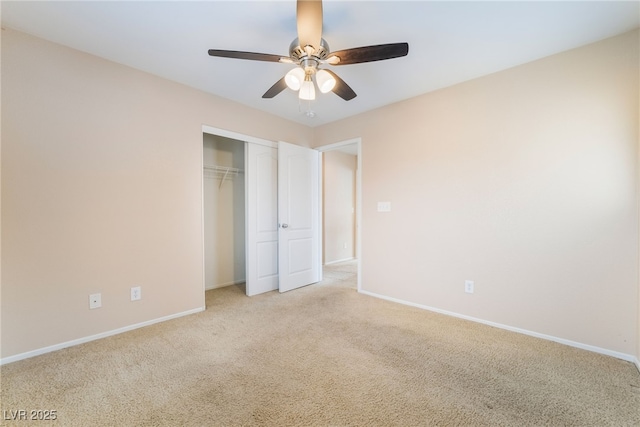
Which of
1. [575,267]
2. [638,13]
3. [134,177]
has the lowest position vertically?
[575,267]

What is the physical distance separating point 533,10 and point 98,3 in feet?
9.23

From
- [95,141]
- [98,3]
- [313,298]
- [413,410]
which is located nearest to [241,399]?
[413,410]

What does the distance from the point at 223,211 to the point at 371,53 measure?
3.00 m

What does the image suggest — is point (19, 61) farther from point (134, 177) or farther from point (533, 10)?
point (533, 10)

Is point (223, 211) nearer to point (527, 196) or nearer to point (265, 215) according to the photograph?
point (265, 215)

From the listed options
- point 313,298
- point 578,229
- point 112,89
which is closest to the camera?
point 578,229

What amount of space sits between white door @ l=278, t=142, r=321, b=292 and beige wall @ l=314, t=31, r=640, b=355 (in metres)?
1.11

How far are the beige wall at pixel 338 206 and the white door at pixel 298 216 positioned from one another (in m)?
1.38

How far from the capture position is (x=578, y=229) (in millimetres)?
2066

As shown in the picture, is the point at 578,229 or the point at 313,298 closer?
the point at 578,229

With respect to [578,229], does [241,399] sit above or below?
below

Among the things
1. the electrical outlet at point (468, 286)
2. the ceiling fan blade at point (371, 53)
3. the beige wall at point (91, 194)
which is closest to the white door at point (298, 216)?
the beige wall at point (91, 194)

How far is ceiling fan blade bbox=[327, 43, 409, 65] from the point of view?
1548 mm

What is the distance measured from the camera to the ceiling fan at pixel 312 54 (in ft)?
4.79
